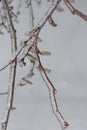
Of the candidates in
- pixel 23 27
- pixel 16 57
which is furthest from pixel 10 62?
pixel 23 27

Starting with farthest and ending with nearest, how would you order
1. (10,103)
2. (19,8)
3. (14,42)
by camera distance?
(19,8) < (14,42) < (10,103)

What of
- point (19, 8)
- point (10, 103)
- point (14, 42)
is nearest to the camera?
point (10, 103)

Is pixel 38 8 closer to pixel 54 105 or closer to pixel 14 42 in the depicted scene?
pixel 14 42

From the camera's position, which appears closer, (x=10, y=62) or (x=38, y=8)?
(x=10, y=62)

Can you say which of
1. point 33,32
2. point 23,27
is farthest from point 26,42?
point 23,27

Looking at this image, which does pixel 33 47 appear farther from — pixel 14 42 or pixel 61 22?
pixel 61 22

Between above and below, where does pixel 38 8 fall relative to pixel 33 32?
above

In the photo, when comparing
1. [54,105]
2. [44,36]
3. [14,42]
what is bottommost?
[54,105]

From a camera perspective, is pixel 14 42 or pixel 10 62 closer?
pixel 10 62

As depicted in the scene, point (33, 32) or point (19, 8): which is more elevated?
point (19, 8)
